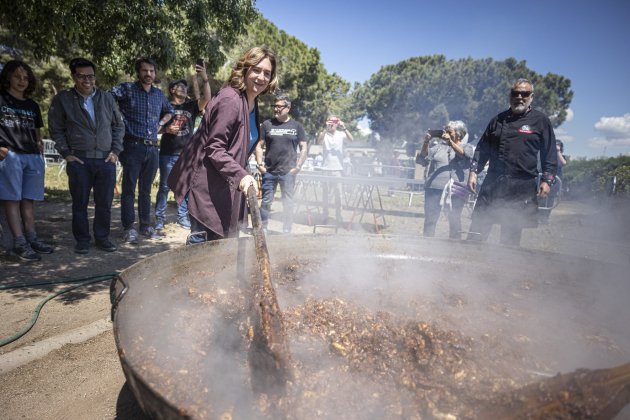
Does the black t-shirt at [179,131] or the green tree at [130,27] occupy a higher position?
the green tree at [130,27]

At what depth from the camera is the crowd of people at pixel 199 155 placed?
7.88 feet

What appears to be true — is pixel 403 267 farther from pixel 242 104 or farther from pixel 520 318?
pixel 242 104

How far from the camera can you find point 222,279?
225 centimetres

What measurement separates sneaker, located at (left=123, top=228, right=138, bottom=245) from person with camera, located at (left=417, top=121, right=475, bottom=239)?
13.6 feet

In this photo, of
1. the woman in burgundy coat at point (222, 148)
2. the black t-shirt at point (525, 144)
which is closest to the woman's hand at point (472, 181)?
the black t-shirt at point (525, 144)

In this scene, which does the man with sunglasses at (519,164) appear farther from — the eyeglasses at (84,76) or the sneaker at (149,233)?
the eyeglasses at (84,76)

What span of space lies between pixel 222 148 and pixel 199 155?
239 mm

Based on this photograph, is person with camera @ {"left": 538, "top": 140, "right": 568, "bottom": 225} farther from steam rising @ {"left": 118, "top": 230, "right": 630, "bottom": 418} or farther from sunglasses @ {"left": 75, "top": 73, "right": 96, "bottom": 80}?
sunglasses @ {"left": 75, "top": 73, "right": 96, "bottom": 80}

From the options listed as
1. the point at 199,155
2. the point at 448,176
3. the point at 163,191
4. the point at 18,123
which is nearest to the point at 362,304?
the point at 199,155

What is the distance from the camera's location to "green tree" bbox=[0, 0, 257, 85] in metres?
4.31

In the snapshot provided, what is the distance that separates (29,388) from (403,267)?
8.44ft

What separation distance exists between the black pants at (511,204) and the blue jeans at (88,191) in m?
4.38

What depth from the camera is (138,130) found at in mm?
4926

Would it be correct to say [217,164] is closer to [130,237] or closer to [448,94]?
[130,237]
